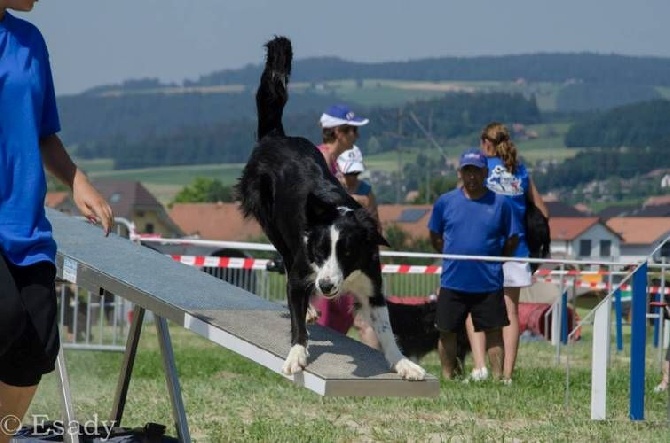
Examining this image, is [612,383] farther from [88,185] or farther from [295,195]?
[88,185]

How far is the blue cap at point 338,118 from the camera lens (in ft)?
25.0

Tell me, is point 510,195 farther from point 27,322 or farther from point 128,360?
point 27,322

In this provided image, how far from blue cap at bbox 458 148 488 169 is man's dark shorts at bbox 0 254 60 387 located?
17.2 ft

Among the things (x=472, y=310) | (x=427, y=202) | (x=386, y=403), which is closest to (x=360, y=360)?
(x=386, y=403)

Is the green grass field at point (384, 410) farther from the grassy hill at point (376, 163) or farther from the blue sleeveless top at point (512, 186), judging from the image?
the grassy hill at point (376, 163)

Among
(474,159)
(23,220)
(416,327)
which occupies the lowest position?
(416,327)

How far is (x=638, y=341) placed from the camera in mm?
7133

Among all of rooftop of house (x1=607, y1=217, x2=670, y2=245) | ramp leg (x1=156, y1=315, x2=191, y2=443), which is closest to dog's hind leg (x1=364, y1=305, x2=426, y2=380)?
ramp leg (x1=156, y1=315, x2=191, y2=443)

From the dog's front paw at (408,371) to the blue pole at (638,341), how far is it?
2352 mm

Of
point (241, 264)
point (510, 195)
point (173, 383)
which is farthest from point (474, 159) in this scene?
point (241, 264)

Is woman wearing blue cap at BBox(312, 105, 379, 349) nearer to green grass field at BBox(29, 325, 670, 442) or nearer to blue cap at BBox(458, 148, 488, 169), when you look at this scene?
green grass field at BBox(29, 325, 670, 442)

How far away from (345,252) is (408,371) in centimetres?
63

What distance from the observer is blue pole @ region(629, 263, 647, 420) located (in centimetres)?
703

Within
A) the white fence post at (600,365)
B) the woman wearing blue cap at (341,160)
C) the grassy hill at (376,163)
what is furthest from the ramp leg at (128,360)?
the grassy hill at (376,163)
